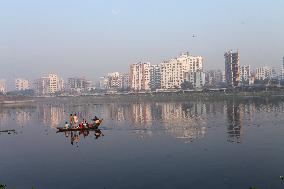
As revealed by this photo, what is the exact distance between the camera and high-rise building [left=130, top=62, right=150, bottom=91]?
7313 inches

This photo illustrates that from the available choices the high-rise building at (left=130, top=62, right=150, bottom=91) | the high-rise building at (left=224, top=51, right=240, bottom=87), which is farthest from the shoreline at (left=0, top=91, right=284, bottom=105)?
the high-rise building at (left=224, top=51, right=240, bottom=87)

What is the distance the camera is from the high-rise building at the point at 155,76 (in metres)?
184

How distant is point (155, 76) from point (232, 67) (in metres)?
39.2

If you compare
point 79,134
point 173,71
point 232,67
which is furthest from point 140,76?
point 79,134

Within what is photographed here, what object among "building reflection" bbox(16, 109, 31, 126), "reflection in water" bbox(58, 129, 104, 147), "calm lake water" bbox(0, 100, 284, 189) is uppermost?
"building reflection" bbox(16, 109, 31, 126)

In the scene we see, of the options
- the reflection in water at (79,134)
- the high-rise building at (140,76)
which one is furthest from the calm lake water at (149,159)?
the high-rise building at (140,76)

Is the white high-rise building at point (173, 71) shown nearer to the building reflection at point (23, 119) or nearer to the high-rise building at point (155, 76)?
the high-rise building at point (155, 76)

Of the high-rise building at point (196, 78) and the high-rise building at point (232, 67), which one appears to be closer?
the high-rise building at point (232, 67)

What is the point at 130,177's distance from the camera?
2053 cm

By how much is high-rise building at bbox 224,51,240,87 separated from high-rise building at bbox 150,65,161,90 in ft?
103

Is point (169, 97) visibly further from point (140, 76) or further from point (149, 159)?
point (149, 159)

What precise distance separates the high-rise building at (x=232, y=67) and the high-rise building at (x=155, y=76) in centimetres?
3136

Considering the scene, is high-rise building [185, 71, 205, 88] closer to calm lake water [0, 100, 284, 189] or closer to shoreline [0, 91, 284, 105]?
shoreline [0, 91, 284, 105]

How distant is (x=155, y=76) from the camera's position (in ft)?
613
